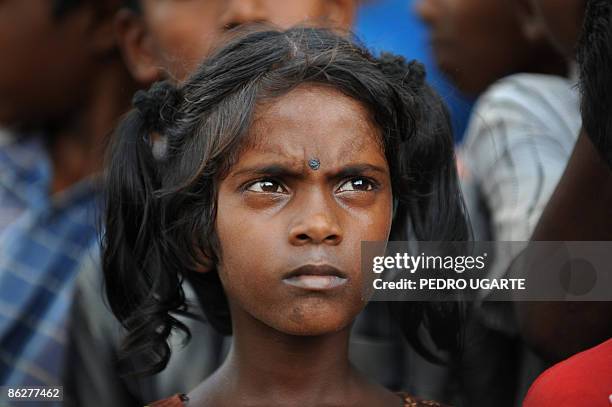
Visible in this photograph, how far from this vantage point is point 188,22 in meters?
3.21

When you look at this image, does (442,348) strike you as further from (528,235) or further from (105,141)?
(105,141)

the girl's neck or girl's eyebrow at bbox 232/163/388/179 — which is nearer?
girl's eyebrow at bbox 232/163/388/179

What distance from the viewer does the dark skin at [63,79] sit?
11.3 feet

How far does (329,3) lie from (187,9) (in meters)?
0.40

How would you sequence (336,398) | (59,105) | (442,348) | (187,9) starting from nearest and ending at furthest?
(336,398), (442,348), (187,9), (59,105)

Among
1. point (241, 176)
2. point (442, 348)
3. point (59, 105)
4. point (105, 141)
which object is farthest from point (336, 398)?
point (59, 105)

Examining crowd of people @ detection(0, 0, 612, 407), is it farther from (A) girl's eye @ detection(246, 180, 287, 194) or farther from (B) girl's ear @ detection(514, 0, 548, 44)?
(B) girl's ear @ detection(514, 0, 548, 44)

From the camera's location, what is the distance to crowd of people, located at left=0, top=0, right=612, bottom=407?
2125mm

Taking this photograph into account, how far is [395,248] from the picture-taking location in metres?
2.39

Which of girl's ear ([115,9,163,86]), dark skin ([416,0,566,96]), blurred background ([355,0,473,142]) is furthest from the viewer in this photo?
blurred background ([355,0,473,142])

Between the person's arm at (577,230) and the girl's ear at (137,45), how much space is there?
55.9 inches

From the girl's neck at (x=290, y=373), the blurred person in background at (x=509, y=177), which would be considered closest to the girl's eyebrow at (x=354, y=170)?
the girl's neck at (x=290, y=373)

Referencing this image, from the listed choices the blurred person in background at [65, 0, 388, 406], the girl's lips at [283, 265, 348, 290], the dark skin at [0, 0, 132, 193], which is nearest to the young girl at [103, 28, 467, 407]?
the girl's lips at [283, 265, 348, 290]

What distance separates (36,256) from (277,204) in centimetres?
133
